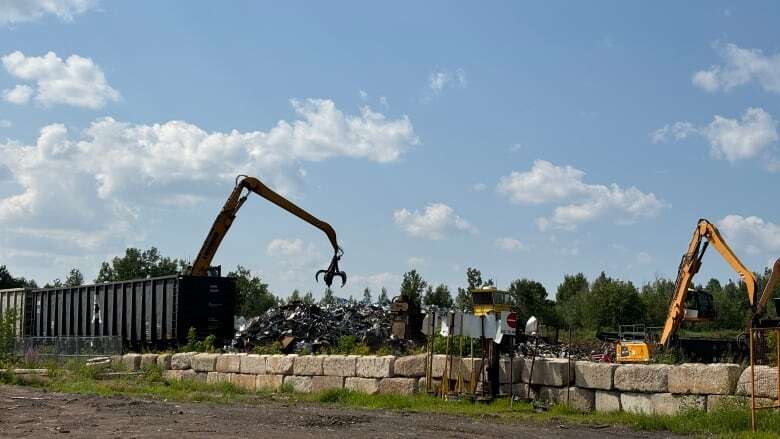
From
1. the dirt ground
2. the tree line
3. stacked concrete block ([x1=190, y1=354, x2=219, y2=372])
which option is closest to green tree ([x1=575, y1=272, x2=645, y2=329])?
the tree line

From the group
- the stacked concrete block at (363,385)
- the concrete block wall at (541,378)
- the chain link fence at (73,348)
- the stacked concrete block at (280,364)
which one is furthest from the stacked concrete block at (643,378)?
the chain link fence at (73,348)

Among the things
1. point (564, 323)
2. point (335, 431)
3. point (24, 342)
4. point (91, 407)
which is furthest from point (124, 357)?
point (564, 323)

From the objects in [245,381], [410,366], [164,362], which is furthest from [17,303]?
[410,366]

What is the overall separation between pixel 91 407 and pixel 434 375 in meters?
6.28

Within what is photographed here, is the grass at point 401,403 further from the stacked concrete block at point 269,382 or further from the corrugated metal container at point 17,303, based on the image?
the corrugated metal container at point 17,303

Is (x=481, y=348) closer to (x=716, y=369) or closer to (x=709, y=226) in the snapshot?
(x=716, y=369)

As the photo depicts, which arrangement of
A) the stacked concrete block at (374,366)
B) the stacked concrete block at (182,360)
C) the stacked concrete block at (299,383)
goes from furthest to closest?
the stacked concrete block at (182,360) → the stacked concrete block at (299,383) → the stacked concrete block at (374,366)

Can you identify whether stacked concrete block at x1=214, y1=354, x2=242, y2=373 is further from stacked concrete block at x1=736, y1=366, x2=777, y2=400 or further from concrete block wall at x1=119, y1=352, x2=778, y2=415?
stacked concrete block at x1=736, y1=366, x2=777, y2=400

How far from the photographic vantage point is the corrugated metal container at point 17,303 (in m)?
33.0

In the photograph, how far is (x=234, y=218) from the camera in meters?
30.2

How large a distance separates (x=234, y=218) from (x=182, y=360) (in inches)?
316

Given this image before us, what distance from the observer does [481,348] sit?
17.2 m

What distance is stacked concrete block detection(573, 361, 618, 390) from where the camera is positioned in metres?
14.7

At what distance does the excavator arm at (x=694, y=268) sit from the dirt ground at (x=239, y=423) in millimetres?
16184
